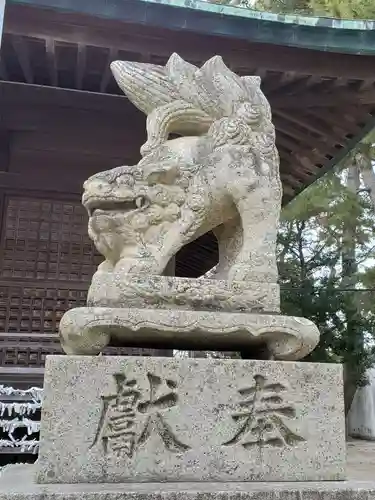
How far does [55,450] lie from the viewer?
5.49 ft

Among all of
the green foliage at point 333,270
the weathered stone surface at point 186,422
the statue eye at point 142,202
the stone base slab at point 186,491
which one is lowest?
the stone base slab at point 186,491

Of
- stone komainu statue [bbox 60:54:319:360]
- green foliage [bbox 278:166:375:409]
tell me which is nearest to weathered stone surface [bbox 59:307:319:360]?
stone komainu statue [bbox 60:54:319:360]

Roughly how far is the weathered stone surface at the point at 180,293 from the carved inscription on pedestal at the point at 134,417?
290 millimetres

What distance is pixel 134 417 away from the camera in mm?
1740

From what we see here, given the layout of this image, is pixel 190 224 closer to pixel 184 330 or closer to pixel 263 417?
pixel 184 330

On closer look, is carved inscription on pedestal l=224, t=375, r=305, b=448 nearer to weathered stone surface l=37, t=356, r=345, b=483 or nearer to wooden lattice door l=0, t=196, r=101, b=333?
weathered stone surface l=37, t=356, r=345, b=483

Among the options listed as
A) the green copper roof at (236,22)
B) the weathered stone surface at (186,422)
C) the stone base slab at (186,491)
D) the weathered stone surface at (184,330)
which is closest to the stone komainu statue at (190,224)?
the weathered stone surface at (184,330)

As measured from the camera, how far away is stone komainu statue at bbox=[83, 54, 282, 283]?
6.73ft

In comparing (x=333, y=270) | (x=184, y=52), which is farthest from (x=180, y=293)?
(x=333, y=270)

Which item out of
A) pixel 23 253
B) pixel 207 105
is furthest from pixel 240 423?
pixel 23 253

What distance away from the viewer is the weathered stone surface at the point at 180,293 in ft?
6.32

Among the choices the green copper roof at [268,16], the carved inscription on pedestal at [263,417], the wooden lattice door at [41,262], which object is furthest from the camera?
the wooden lattice door at [41,262]

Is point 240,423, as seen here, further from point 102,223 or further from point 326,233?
point 326,233

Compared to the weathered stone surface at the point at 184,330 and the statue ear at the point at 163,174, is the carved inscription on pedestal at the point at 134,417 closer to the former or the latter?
the weathered stone surface at the point at 184,330
